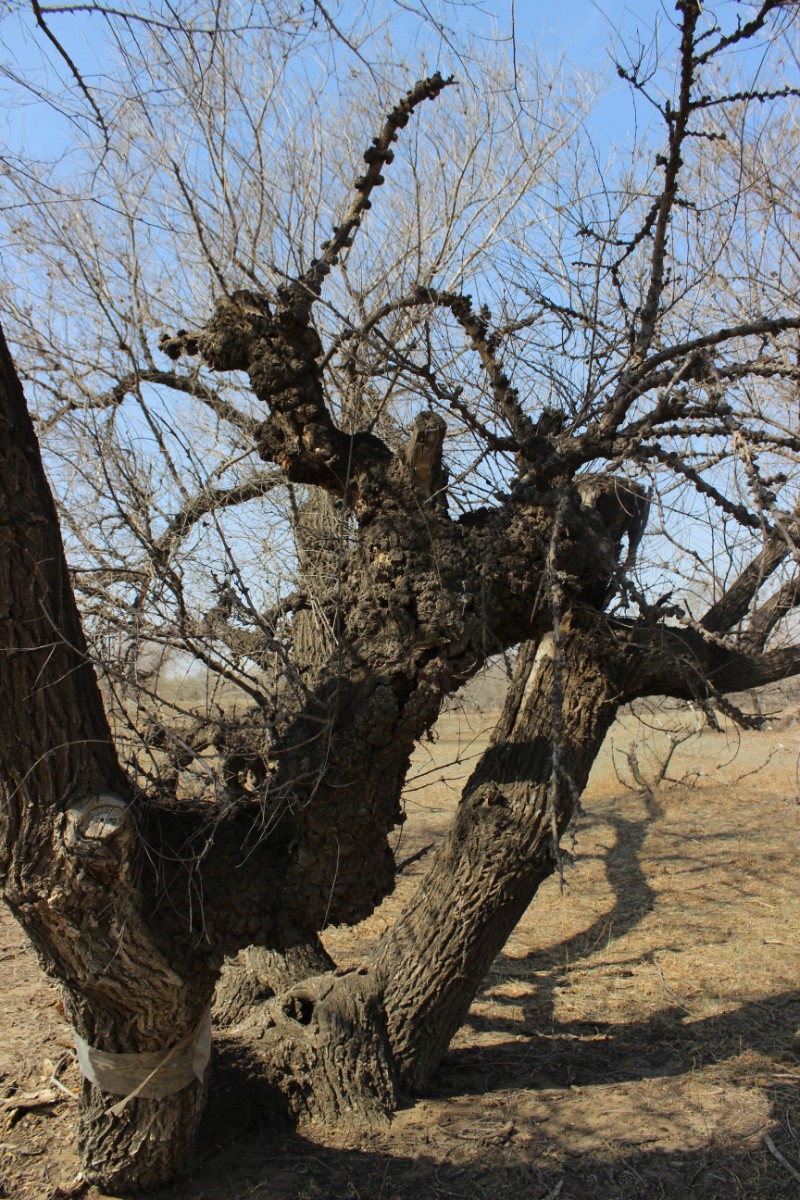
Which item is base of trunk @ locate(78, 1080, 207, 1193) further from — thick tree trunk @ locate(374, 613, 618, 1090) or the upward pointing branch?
the upward pointing branch

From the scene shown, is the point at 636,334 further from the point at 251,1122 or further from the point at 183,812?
→ the point at 251,1122

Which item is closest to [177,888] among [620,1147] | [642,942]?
[620,1147]

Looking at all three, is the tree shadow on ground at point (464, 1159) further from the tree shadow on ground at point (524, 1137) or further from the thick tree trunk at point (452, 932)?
the thick tree trunk at point (452, 932)

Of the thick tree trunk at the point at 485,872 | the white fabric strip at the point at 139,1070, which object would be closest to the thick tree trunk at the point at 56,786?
the white fabric strip at the point at 139,1070

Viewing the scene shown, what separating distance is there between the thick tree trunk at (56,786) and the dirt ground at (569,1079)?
0.92 metres

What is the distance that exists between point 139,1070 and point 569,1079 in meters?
1.95

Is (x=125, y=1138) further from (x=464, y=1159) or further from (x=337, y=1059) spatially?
(x=464, y=1159)

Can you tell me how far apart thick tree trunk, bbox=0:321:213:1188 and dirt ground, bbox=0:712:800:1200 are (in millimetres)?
923

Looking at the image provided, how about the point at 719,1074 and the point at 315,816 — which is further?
the point at 719,1074

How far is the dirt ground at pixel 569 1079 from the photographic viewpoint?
3.19m

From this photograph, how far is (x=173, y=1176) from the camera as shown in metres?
3.32

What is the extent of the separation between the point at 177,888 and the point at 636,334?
2896 mm

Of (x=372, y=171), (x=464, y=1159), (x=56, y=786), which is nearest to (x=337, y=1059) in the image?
(x=464, y=1159)

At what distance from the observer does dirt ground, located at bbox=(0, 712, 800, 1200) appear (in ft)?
10.5
